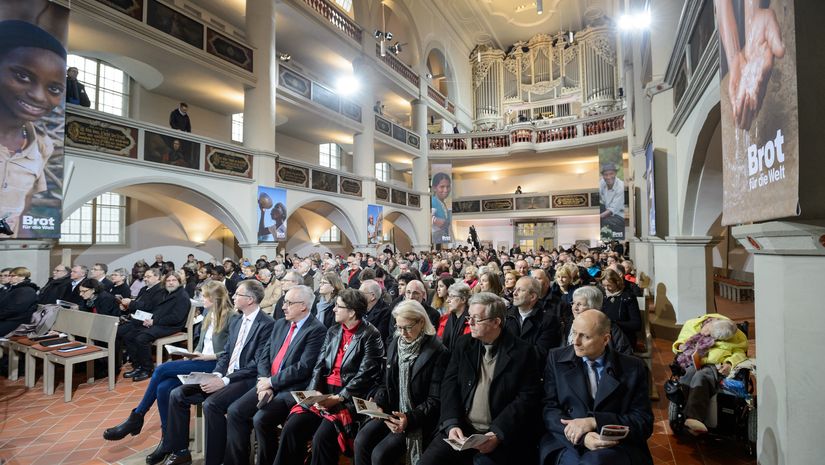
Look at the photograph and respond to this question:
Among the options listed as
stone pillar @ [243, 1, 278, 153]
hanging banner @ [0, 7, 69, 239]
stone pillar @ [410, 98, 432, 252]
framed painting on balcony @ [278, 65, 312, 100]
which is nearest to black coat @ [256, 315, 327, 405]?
hanging banner @ [0, 7, 69, 239]

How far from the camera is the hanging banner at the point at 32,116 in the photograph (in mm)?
6262

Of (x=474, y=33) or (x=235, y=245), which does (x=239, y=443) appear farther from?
(x=474, y=33)

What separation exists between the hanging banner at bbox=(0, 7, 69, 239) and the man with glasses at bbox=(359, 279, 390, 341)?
5.79 metres

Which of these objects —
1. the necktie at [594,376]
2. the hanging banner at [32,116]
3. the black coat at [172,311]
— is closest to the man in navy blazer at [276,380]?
the necktie at [594,376]

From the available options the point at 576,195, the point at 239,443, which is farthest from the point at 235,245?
the point at 576,195

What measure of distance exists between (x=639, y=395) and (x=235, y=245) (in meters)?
13.6

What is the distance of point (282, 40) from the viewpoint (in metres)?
13.7

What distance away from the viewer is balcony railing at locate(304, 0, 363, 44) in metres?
12.9

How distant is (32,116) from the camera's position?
21.2 feet

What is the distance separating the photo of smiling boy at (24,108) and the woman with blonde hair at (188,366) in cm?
470

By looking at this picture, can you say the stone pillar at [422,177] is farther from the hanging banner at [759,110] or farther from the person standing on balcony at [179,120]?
the hanging banner at [759,110]

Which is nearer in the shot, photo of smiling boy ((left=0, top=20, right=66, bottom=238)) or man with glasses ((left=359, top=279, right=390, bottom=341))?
man with glasses ((left=359, top=279, right=390, bottom=341))

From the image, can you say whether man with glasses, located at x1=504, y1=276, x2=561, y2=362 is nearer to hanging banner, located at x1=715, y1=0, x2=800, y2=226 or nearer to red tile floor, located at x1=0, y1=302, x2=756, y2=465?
red tile floor, located at x1=0, y1=302, x2=756, y2=465

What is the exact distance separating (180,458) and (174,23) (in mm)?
9242
